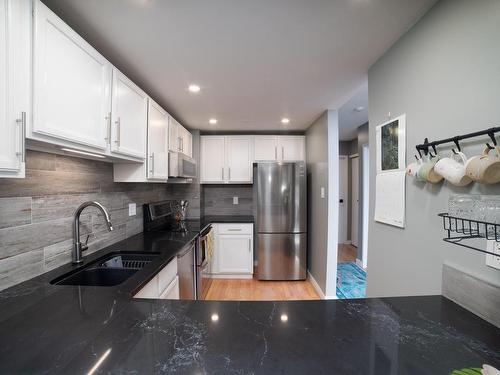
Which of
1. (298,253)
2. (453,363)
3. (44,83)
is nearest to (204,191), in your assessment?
(298,253)

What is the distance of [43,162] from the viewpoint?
1.25 m

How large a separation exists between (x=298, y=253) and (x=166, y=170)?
215cm

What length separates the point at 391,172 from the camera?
4.43ft

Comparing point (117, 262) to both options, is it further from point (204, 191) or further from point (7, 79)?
point (204, 191)

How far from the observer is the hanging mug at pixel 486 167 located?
73 centimetres

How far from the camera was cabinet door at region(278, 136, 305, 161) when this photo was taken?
344cm

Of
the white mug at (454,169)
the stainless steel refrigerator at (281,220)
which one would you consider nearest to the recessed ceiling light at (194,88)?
the stainless steel refrigerator at (281,220)

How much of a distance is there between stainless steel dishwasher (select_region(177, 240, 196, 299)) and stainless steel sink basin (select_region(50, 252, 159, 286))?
279 millimetres

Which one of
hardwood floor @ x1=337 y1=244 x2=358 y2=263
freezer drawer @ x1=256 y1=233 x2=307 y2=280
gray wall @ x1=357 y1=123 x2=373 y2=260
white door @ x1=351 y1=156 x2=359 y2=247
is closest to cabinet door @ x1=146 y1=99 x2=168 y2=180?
freezer drawer @ x1=256 y1=233 x2=307 y2=280

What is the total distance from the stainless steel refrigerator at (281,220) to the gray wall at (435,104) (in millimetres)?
1611

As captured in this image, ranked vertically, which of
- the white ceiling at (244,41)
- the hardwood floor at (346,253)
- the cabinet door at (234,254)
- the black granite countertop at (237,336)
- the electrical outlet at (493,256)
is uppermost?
the white ceiling at (244,41)

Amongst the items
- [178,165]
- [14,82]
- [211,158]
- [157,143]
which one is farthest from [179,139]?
[14,82]

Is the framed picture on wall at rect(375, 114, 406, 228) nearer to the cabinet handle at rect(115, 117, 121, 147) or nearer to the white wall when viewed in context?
the white wall

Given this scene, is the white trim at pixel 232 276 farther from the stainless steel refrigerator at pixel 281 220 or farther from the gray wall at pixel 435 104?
the gray wall at pixel 435 104
